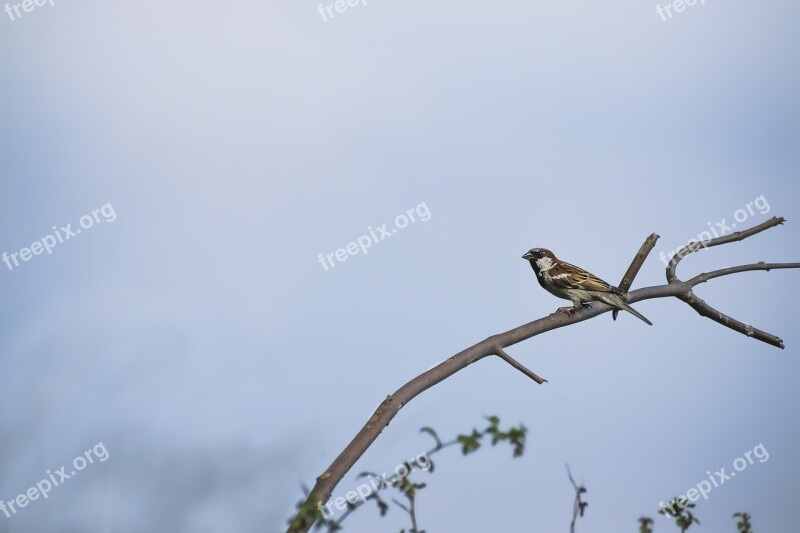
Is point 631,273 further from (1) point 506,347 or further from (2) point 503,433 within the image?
(2) point 503,433

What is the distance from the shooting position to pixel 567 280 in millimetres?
8047

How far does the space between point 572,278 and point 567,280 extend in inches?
2.4

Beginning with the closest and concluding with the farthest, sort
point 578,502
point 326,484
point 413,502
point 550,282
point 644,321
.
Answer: point 413,502 < point 578,502 < point 326,484 < point 644,321 < point 550,282

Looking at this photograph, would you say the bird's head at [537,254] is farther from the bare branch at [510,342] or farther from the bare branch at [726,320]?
the bare branch at [726,320]

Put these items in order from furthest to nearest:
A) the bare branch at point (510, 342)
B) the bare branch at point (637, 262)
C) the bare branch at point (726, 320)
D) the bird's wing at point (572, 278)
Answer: the bird's wing at point (572, 278), the bare branch at point (637, 262), the bare branch at point (726, 320), the bare branch at point (510, 342)

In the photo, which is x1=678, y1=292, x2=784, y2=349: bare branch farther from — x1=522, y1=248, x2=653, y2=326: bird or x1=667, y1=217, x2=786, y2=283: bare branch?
x1=522, y1=248, x2=653, y2=326: bird

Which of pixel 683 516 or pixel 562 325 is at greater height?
pixel 562 325

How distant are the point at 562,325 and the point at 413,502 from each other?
2370mm

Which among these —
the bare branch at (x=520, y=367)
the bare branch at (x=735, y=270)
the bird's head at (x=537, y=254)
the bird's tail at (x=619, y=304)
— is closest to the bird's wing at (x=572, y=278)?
the bird's head at (x=537, y=254)

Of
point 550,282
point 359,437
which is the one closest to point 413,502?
point 359,437

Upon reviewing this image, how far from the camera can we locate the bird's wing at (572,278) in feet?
24.5

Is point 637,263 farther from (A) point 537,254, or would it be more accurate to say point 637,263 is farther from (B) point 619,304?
(A) point 537,254

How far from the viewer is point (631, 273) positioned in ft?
20.0

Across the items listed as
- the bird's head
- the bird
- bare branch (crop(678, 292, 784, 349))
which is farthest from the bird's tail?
the bird's head
